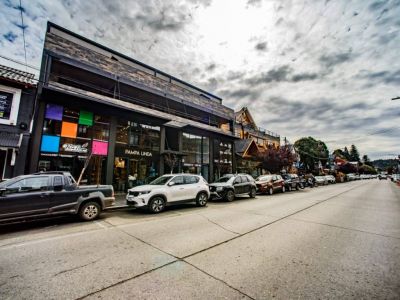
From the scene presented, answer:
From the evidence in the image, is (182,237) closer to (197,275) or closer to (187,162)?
(197,275)

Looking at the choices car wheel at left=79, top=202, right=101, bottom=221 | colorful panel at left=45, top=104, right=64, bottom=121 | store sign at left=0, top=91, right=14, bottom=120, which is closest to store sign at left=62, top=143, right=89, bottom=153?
colorful panel at left=45, top=104, right=64, bottom=121

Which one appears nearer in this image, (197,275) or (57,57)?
(197,275)

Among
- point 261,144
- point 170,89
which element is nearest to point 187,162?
point 170,89

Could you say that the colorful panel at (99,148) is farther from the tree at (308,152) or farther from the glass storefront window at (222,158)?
the tree at (308,152)

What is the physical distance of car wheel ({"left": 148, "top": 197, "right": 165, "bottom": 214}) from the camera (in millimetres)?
8918

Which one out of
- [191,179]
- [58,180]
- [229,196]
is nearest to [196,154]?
[229,196]

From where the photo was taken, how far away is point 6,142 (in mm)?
10000

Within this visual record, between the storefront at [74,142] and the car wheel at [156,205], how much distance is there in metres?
5.23

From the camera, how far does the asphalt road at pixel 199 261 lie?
9.73 feet

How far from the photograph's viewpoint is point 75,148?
12.8 m

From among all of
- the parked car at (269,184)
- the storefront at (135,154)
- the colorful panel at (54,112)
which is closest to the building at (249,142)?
the parked car at (269,184)

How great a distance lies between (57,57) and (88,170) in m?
7.49

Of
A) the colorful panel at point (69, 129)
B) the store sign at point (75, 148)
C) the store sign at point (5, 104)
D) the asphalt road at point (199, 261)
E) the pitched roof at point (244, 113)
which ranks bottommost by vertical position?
the asphalt road at point (199, 261)

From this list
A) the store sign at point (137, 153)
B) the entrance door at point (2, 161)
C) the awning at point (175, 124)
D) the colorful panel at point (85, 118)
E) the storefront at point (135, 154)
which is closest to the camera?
the entrance door at point (2, 161)
